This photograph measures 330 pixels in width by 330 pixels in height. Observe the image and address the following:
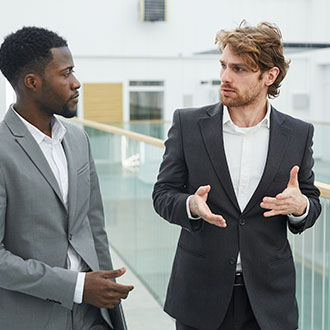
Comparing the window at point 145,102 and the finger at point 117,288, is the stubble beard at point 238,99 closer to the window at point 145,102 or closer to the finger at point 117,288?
the finger at point 117,288

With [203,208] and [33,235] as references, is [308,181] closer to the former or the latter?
[203,208]

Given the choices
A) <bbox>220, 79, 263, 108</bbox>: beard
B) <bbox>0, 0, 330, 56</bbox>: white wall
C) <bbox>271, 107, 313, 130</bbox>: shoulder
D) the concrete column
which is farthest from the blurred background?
<bbox>220, 79, 263, 108</bbox>: beard

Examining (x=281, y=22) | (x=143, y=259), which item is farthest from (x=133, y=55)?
(x=143, y=259)

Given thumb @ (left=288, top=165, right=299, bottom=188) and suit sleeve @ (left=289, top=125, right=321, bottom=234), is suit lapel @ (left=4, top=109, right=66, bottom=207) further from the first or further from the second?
suit sleeve @ (left=289, top=125, right=321, bottom=234)

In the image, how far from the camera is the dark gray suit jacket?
2334 millimetres

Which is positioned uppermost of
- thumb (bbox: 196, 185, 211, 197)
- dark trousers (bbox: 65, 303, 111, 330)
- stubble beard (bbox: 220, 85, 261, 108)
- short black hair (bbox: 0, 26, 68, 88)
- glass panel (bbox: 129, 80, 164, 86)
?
short black hair (bbox: 0, 26, 68, 88)

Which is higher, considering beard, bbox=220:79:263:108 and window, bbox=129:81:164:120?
beard, bbox=220:79:263:108

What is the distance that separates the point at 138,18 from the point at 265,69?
1786 cm

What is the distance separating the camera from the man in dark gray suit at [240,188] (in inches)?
91.4

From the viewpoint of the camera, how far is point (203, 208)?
84.6 inches

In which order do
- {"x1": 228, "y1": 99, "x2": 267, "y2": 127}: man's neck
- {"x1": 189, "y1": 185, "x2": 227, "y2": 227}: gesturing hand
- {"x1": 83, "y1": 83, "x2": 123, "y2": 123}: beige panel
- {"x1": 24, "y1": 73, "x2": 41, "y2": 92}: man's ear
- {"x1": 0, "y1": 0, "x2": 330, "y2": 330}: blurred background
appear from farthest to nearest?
{"x1": 83, "y1": 83, "x2": 123, "y2": 123}: beige panel → {"x1": 0, "y1": 0, "x2": 330, "y2": 330}: blurred background → {"x1": 228, "y1": 99, "x2": 267, "y2": 127}: man's neck → {"x1": 189, "y1": 185, "x2": 227, "y2": 227}: gesturing hand → {"x1": 24, "y1": 73, "x2": 41, "y2": 92}: man's ear

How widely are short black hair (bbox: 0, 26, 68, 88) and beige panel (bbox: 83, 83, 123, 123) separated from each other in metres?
17.2

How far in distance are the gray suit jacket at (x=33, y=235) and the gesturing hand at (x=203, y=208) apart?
0.37 meters

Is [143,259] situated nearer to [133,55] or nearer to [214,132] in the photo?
[214,132]
